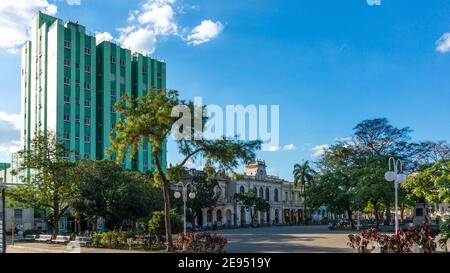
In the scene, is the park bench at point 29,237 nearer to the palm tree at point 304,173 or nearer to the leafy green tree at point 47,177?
the leafy green tree at point 47,177

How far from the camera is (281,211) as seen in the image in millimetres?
86438

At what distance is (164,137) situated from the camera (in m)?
21.2

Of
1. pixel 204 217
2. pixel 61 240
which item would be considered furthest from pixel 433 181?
pixel 204 217

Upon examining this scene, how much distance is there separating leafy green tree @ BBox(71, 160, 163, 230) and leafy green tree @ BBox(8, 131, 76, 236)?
10.7 ft

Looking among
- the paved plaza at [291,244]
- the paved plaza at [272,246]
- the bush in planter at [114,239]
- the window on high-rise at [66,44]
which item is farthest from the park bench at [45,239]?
the window on high-rise at [66,44]

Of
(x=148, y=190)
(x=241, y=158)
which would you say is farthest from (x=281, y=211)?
(x=241, y=158)

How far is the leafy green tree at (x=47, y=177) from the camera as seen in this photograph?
34031mm

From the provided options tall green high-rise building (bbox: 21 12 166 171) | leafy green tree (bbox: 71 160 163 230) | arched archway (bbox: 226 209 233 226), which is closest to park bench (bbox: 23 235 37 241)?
leafy green tree (bbox: 71 160 163 230)

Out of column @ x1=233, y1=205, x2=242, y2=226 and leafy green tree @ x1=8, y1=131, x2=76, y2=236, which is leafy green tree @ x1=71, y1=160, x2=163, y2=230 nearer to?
leafy green tree @ x1=8, y1=131, x2=76, y2=236

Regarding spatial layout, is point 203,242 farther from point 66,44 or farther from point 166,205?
point 66,44

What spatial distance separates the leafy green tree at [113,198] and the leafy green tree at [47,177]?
3.26 m

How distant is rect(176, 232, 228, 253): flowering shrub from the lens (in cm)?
2012
